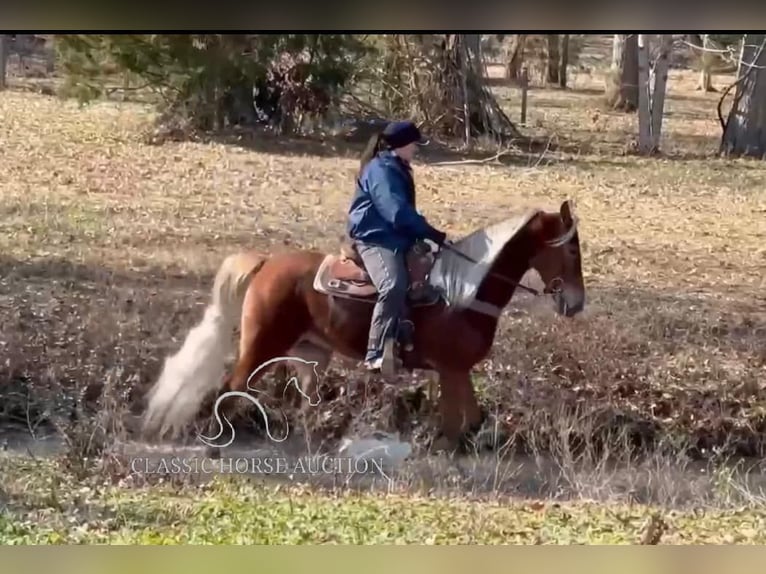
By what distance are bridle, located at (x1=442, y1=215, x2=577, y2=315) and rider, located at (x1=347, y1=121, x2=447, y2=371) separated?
0.09 meters

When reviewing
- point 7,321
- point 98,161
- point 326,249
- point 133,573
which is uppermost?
point 98,161

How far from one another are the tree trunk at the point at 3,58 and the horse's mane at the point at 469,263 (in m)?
1.63

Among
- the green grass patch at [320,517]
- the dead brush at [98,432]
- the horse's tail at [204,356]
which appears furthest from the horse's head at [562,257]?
the dead brush at [98,432]

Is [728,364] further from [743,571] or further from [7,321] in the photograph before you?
[7,321]

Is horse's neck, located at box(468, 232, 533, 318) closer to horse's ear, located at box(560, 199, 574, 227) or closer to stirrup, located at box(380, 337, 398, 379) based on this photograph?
horse's ear, located at box(560, 199, 574, 227)

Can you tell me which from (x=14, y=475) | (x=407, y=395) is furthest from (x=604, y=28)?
(x=14, y=475)

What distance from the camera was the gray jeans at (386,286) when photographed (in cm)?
330

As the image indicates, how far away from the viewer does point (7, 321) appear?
134 inches

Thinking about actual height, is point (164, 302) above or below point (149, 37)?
below

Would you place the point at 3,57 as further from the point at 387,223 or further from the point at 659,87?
the point at 659,87

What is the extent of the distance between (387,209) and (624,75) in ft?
3.06

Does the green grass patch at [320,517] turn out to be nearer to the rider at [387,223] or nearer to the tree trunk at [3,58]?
the rider at [387,223]

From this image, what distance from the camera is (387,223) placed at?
3.31 m

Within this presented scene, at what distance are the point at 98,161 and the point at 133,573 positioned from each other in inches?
55.9
